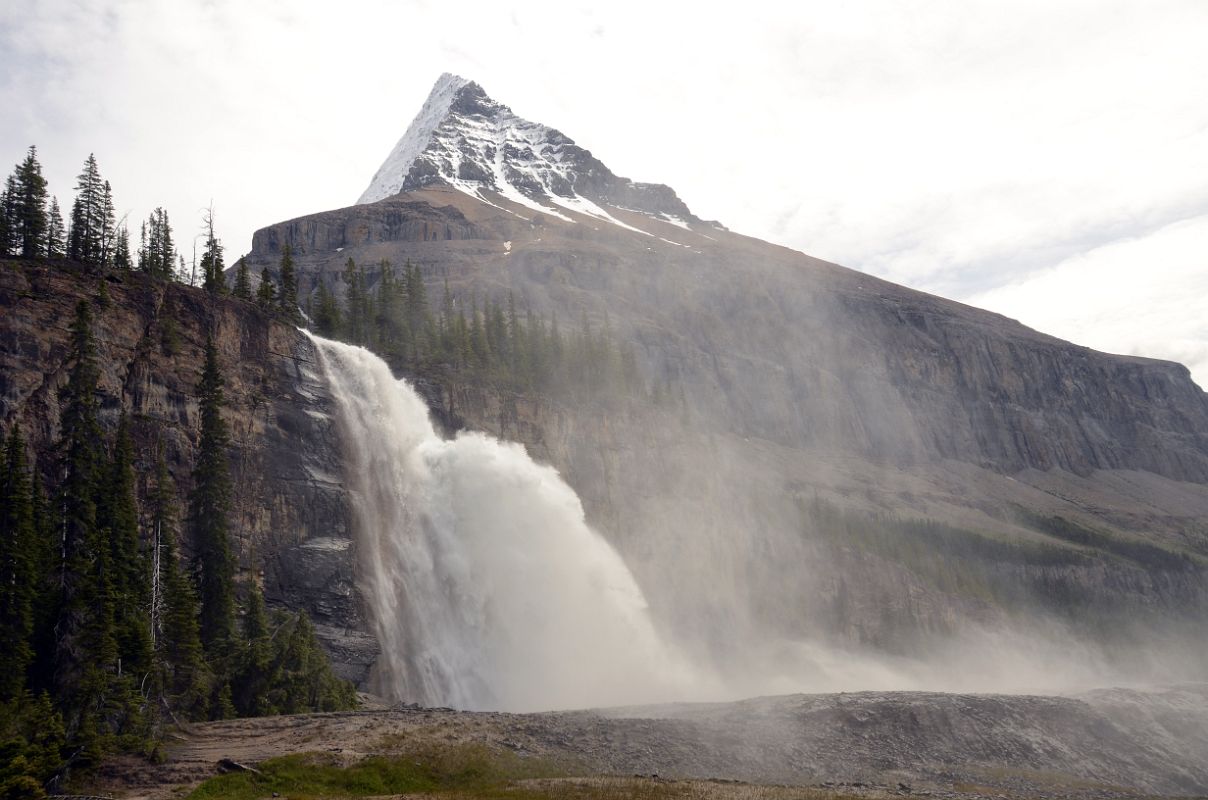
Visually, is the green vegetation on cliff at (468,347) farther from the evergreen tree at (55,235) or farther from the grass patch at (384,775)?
the grass patch at (384,775)

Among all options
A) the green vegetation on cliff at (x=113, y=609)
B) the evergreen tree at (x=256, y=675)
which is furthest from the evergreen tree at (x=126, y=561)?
the evergreen tree at (x=256, y=675)

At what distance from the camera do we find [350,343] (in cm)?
8638

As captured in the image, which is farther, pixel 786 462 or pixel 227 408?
pixel 786 462

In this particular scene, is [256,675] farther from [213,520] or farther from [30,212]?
[30,212]

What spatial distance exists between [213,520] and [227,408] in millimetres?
9662

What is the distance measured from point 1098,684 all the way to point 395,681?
86009 mm

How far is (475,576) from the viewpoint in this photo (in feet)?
227

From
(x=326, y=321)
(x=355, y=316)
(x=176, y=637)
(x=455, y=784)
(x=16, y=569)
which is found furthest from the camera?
(x=355, y=316)

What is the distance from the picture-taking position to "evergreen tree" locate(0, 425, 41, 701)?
42188mm

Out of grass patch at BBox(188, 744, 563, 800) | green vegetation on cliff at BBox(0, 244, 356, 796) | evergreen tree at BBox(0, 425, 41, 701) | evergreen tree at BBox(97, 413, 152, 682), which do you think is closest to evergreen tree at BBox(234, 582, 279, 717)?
green vegetation on cliff at BBox(0, 244, 356, 796)

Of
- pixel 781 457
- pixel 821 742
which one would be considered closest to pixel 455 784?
pixel 821 742

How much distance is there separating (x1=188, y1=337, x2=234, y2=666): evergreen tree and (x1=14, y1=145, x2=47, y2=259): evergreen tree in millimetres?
13970

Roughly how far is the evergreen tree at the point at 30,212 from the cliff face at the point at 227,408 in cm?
473

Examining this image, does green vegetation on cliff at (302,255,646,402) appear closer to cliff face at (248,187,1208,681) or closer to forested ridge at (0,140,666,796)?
cliff face at (248,187,1208,681)
